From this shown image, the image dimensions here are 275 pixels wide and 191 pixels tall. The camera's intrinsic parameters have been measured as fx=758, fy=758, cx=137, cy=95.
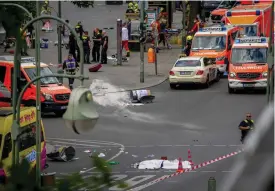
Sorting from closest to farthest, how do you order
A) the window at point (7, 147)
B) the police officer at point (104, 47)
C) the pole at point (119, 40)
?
the window at point (7, 147) < the pole at point (119, 40) < the police officer at point (104, 47)

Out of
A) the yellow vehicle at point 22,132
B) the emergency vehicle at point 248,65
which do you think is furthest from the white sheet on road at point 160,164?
the emergency vehicle at point 248,65

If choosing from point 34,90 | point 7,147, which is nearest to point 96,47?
point 34,90

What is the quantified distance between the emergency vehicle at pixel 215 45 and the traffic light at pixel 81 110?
92.4 feet

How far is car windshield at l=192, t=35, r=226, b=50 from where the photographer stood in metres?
36.8

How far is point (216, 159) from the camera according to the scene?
21359 millimetres

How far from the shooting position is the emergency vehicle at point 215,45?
119ft

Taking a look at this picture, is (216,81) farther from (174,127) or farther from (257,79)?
(174,127)

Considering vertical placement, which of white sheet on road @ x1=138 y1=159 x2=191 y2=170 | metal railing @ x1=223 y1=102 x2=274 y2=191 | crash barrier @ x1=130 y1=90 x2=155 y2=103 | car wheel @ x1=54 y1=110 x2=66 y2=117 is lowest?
white sheet on road @ x1=138 y1=159 x2=191 y2=170

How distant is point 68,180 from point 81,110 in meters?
3.04

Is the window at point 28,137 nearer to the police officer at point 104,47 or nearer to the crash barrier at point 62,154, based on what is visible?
the crash barrier at point 62,154

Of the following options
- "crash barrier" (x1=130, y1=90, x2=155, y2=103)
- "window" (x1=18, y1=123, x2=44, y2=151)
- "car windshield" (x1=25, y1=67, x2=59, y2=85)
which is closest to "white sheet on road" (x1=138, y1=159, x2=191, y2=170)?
"window" (x1=18, y1=123, x2=44, y2=151)

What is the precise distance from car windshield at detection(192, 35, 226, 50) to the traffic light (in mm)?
29006

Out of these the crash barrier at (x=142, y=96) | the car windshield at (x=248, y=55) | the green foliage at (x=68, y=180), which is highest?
the green foliage at (x=68, y=180)

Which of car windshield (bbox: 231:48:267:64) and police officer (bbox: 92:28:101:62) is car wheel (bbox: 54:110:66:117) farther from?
police officer (bbox: 92:28:101:62)
